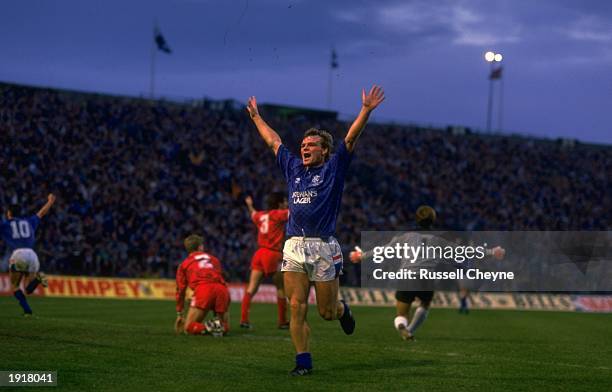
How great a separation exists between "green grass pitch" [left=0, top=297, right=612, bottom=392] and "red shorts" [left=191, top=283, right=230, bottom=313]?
67 cm

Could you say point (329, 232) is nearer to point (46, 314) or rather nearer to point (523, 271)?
point (46, 314)

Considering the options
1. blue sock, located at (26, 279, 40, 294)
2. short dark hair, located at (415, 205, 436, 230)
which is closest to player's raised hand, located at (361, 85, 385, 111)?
short dark hair, located at (415, 205, 436, 230)

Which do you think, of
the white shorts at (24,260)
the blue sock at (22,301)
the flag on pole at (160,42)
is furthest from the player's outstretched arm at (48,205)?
the flag on pole at (160,42)

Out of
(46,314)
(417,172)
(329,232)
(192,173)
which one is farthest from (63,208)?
Answer: (329,232)

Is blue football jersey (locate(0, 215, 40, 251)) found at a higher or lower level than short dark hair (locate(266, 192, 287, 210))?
lower

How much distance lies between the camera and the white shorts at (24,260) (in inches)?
729

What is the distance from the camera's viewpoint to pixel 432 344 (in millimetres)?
14828

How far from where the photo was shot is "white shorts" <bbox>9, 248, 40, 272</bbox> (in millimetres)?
18516

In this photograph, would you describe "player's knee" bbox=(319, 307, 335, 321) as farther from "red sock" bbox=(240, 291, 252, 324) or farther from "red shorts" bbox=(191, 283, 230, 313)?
"red sock" bbox=(240, 291, 252, 324)

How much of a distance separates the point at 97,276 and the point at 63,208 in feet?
11.4

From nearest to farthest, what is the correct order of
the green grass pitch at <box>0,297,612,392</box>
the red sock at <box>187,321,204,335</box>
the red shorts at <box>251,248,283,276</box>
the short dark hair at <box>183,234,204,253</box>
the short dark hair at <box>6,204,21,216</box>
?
the green grass pitch at <box>0,297,612,392</box>
the red sock at <box>187,321,204,335</box>
the short dark hair at <box>183,234,204,253</box>
the red shorts at <box>251,248,283,276</box>
the short dark hair at <box>6,204,21,216</box>

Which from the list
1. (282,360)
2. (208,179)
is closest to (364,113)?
(282,360)

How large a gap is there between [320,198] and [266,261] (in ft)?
27.3

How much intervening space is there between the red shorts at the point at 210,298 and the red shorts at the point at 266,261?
2.80m
